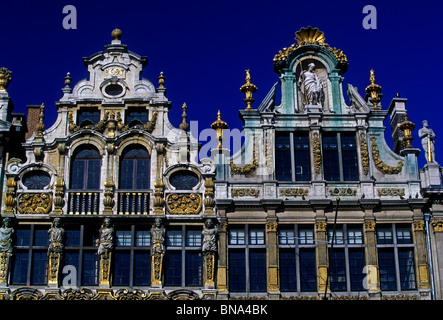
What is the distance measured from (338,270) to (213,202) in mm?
4798

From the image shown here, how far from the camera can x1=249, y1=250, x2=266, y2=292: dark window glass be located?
90.0ft

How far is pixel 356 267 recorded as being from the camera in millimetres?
27781

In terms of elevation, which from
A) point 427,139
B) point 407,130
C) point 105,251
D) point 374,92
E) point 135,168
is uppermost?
point 374,92

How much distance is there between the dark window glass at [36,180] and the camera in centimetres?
2861

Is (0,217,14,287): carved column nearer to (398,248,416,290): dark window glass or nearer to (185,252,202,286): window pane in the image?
(185,252,202,286): window pane

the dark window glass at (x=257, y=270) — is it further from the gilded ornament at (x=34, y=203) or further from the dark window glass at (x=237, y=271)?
the gilded ornament at (x=34, y=203)

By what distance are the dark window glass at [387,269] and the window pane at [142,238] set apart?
7.86 m

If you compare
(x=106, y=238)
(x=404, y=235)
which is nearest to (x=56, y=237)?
(x=106, y=238)

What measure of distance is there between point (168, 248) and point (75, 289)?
334 centimetres

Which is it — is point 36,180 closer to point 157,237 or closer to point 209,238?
point 157,237

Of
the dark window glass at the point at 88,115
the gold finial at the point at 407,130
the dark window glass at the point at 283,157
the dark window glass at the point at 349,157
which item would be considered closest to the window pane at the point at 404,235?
the dark window glass at the point at 349,157

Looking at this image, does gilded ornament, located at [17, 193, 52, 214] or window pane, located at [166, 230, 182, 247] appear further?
gilded ornament, located at [17, 193, 52, 214]

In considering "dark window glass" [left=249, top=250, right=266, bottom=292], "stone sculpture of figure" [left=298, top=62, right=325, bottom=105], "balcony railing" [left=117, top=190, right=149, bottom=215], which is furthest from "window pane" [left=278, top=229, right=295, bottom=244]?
"stone sculpture of figure" [left=298, top=62, right=325, bottom=105]

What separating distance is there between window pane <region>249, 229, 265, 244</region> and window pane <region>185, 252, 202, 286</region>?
6.14 feet
